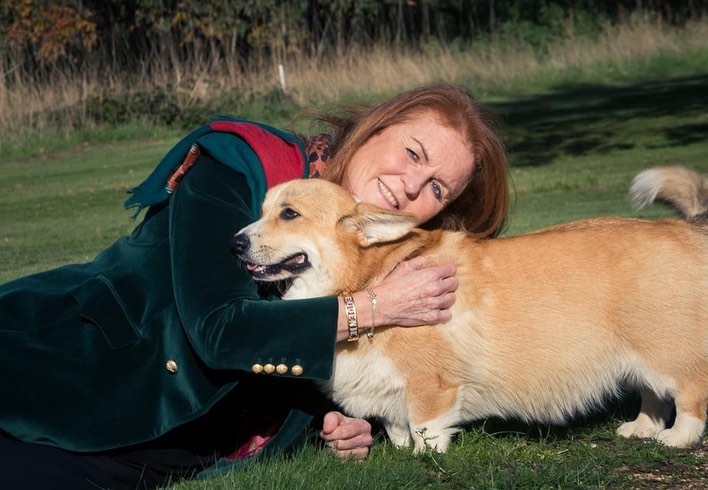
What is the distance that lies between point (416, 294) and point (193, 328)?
84 centimetres

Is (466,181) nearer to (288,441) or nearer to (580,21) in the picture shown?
(288,441)

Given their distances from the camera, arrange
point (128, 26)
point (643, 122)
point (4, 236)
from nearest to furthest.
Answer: point (4, 236), point (643, 122), point (128, 26)

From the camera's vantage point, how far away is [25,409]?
11.4 feet

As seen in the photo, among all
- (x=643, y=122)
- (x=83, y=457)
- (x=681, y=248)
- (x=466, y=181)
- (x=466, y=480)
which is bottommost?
(x=643, y=122)

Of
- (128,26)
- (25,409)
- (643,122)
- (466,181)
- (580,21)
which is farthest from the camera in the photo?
(580,21)

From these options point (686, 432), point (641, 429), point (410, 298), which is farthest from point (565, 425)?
point (410, 298)

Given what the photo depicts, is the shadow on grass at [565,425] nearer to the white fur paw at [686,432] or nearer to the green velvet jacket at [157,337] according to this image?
the white fur paw at [686,432]

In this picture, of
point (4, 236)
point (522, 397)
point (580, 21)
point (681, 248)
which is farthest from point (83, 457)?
point (580, 21)

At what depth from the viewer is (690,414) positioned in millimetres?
3977

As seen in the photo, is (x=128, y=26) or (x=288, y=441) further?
(x=128, y=26)

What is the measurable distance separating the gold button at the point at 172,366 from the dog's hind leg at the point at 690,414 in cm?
194

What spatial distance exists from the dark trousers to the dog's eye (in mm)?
948

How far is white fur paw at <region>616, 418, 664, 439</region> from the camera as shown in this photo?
422cm

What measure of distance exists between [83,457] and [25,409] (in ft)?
0.85
